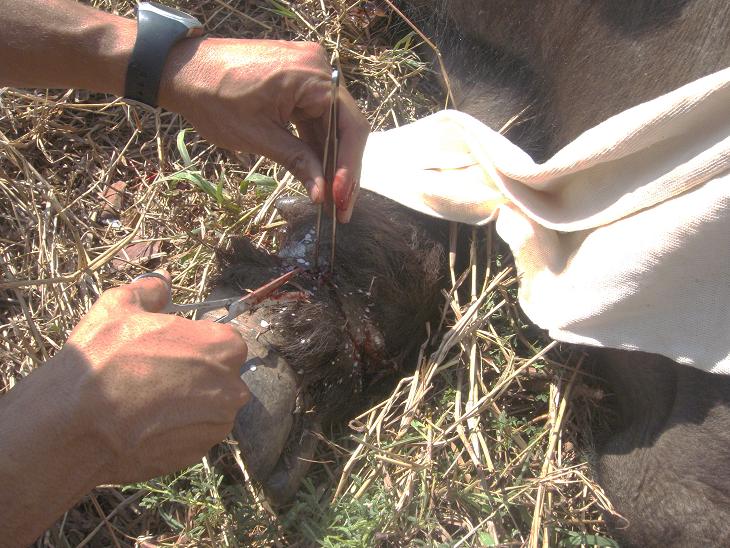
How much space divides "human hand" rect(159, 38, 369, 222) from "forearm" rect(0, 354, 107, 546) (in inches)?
23.6

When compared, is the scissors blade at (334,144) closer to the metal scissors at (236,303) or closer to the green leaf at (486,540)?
the metal scissors at (236,303)

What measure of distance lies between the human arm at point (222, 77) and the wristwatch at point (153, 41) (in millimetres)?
21

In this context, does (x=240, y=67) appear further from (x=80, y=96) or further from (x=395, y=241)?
(x=80, y=96)

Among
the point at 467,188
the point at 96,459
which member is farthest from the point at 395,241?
the point at 96,459

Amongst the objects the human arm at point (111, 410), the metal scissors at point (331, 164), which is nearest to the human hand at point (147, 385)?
the human arm at point (111, 410)

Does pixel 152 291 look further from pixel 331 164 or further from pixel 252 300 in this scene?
pixel 331 164

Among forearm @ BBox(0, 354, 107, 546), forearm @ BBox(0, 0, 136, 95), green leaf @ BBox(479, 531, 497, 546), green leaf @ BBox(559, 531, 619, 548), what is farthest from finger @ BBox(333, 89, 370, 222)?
green leaf @ BBox(559, 531, 619, 548)

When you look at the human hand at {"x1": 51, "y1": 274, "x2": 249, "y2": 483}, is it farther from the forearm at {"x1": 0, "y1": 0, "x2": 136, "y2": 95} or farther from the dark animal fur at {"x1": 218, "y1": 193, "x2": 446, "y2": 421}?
the forearm at {"x1": 0, "y1": 0, "x2": 136, "y2": 95}

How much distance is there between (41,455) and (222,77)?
0.79 meters

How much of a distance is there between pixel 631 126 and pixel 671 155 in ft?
0.32

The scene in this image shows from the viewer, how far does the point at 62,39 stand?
1.57 meters

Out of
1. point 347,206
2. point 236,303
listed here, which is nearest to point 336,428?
point 236,303

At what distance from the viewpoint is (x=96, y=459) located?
1.23 m

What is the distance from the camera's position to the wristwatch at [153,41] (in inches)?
60.7
